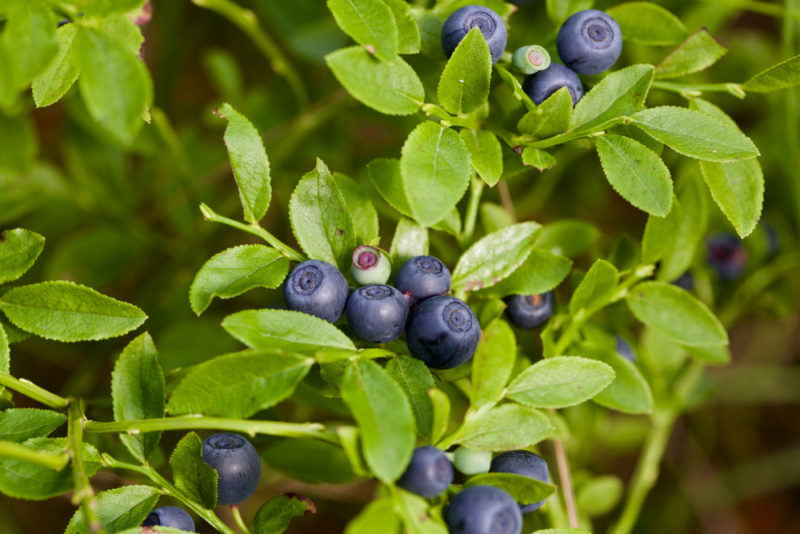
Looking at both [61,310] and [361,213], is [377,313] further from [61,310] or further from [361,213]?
[61,310]

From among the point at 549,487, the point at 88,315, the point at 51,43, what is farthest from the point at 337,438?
the point at 51,43

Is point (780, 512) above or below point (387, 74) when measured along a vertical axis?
below

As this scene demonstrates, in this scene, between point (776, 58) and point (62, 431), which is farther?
point (776, 58)

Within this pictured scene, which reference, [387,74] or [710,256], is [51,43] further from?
[710,256]

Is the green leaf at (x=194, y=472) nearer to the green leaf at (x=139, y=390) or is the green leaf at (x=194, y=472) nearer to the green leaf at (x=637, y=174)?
the green leaf at (x=139, y=390)

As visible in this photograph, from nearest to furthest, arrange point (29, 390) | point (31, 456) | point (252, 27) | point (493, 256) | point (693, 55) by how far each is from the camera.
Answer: point (31, 456), point (29, 390), point (493, 256), point (693, 55), point (252, 27)

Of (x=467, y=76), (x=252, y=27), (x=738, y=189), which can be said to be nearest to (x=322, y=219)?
(x=467, y=76)
